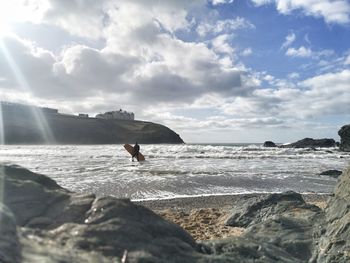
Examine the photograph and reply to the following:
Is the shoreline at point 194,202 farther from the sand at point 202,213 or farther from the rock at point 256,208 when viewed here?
the rock at point 256,208

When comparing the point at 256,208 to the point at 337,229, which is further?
the point at 256,208

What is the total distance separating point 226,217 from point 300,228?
14.2 ft

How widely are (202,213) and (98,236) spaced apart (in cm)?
794

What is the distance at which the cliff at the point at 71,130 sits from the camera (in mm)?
132500

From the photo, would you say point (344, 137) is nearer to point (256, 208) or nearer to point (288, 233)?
point (256, 208)

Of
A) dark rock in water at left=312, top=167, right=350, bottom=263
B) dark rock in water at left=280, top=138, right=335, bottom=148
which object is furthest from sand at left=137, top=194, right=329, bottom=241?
dark rock in water at left=280, top=138, right=335, bottom=148

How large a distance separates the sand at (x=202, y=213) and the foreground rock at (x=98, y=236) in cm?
377

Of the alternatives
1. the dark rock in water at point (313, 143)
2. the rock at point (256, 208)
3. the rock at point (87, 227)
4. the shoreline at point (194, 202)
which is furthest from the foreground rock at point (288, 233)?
the dark rock in water at point (313, 143)

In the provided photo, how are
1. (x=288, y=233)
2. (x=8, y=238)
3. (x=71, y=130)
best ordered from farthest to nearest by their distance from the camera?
(x=71, y=130) < (x=288, y=233) < (x=8, y=238)

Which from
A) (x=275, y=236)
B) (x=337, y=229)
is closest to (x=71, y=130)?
(x=275, y=236)

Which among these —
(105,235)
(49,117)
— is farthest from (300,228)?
(49,117)

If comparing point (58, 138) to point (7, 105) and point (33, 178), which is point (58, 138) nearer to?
point (7, 105)

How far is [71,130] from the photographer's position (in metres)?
145

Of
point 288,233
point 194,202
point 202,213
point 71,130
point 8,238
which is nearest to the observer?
point 8,238
